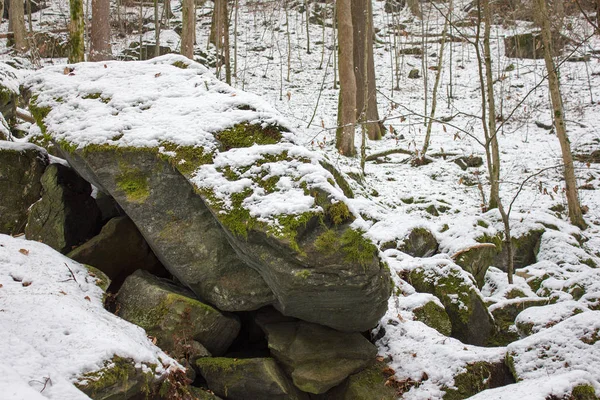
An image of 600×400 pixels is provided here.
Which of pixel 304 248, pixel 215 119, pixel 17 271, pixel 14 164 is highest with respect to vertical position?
pixel 215 119

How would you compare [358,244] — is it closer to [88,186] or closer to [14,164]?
[88,186]

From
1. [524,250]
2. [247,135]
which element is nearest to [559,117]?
[524,250]

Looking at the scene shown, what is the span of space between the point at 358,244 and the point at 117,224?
113 inches

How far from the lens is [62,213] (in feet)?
17.0

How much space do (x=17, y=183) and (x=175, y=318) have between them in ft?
9.28

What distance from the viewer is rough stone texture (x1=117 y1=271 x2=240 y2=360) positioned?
4242mm

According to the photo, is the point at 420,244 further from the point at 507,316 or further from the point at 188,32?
the point at 188,32

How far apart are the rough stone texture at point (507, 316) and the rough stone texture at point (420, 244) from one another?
1321 mm

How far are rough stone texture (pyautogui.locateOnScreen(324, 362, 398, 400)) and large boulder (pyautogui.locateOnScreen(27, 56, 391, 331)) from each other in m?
0.46

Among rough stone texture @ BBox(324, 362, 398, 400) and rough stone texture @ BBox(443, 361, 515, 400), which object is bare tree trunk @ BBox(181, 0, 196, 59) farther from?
rough stone texture @ BBox(443, 361, 515, 400)

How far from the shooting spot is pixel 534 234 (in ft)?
28.6

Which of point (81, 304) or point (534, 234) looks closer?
point (81, 304)

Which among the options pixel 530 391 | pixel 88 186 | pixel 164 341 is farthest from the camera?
pixel 88 186

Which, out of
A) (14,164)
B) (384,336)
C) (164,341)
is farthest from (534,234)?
(14,164)
